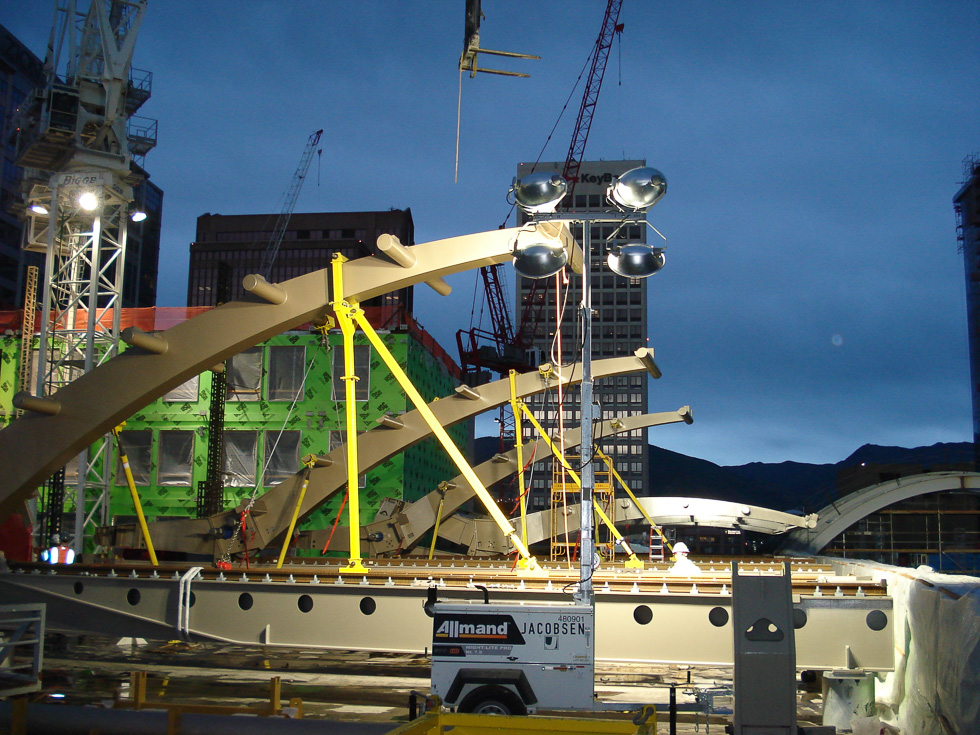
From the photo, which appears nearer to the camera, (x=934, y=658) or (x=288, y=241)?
(x=934, y=658)

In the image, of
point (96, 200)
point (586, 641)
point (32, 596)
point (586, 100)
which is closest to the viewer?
point (586, 641)

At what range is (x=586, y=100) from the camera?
8712cm

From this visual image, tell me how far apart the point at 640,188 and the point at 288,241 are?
105 metres

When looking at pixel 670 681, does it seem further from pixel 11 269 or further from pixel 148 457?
pixel 11 269

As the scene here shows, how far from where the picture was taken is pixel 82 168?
33.4 m

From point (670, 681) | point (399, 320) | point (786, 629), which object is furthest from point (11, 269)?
point (786, 629)

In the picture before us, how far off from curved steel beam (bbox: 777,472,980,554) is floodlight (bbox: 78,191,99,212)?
31802 millimetres

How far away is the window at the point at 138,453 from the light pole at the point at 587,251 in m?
34.9

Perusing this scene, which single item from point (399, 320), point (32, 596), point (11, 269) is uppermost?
point (11, 269)

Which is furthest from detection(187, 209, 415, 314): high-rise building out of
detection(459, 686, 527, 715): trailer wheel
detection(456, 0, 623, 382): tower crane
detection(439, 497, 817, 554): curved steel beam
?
detection(459, 686, 527, 715): trailer wheel

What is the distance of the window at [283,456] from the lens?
41062 mm

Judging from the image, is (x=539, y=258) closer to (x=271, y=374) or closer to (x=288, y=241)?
(x=271, y=374)

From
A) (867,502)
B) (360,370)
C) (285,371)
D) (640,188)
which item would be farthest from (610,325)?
(640,188)

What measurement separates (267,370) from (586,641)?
1360 inches
